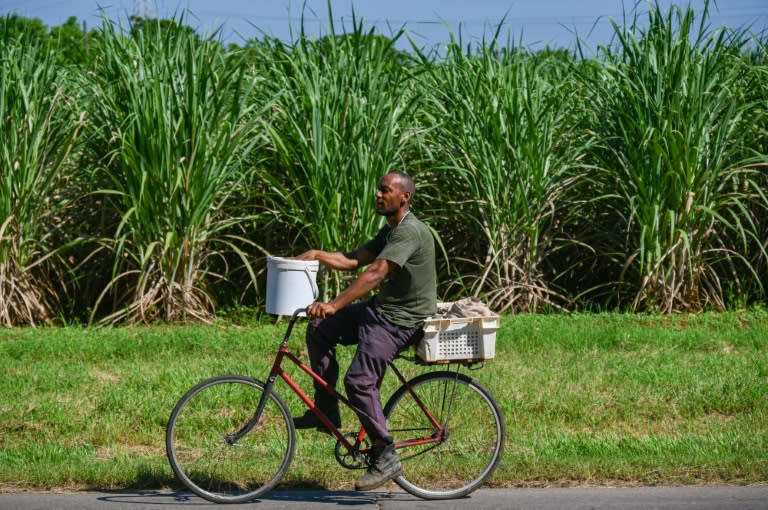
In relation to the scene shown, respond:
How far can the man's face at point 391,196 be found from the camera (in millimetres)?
5703

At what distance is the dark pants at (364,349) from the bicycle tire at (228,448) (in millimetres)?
352

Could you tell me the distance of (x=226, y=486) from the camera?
5855 mm

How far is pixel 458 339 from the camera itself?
568cm

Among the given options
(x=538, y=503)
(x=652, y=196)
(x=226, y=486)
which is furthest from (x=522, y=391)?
(x=652, y=196)

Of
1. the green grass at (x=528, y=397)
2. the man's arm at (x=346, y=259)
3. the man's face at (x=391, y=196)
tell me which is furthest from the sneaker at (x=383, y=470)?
the man's face at (x=391, y=196)

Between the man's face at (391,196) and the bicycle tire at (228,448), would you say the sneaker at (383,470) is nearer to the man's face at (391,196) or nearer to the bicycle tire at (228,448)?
the bicycle tire at (228,448)

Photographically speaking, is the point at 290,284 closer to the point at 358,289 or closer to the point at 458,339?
the point at 358,289

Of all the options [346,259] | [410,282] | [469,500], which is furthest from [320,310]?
[469,500]

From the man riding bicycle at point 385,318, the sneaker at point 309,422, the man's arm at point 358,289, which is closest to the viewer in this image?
the man's arm at point 358,289

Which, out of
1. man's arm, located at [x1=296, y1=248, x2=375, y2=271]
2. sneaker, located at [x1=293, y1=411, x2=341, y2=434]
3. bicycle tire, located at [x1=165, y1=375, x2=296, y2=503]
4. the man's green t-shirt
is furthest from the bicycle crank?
man's arm, located at [x1=296, y1=248, x2=375, y2=271]

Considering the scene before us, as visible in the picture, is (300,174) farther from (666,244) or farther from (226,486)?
(226,486)

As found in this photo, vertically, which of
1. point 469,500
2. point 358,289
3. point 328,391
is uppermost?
point 358,289

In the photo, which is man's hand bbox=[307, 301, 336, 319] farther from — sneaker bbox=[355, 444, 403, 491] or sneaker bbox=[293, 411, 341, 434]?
Result: sneaker bbox=[355, 444, 403, 491]

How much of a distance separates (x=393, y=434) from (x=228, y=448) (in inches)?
34.8
